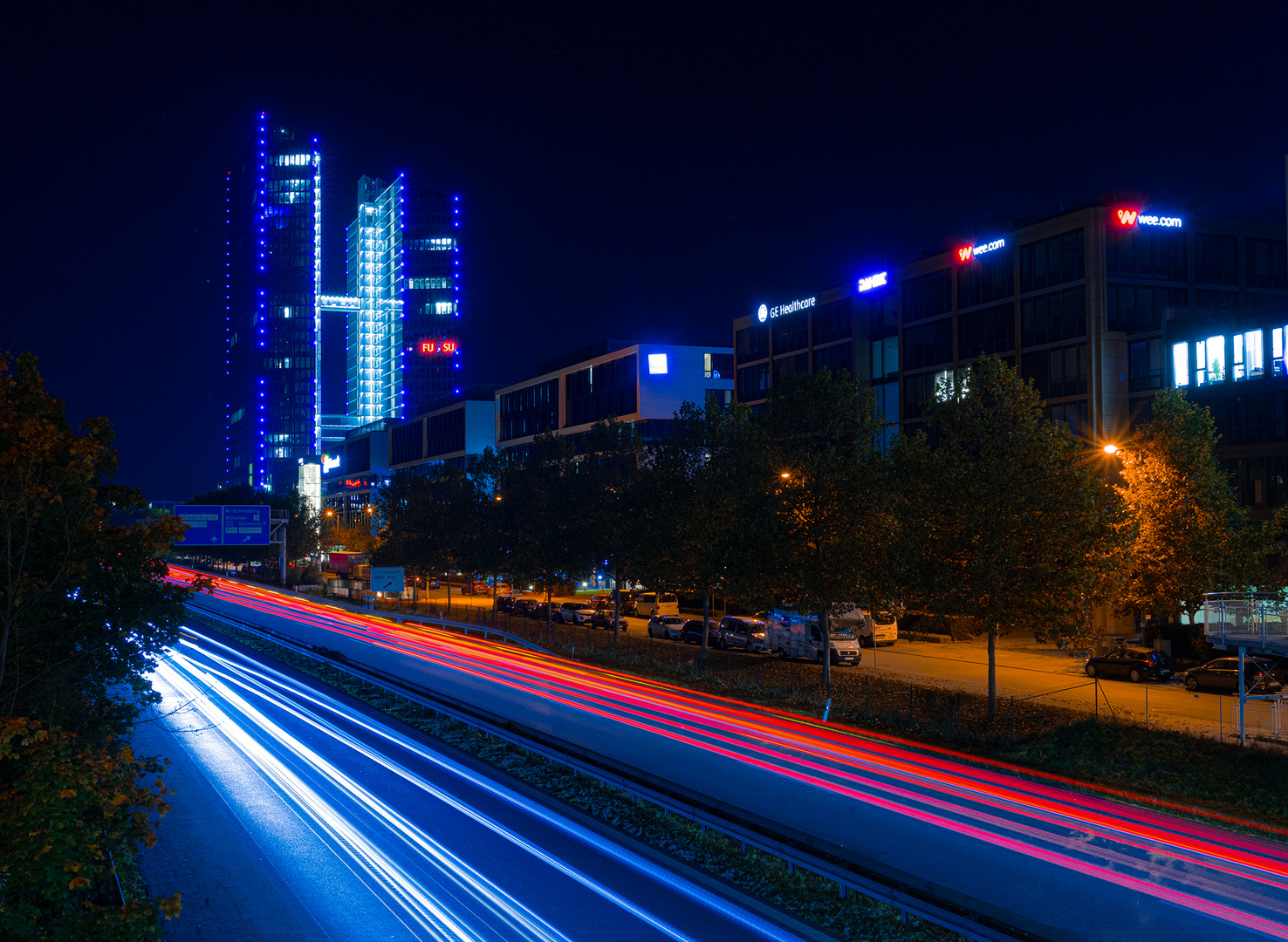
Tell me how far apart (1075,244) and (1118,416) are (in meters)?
10.4

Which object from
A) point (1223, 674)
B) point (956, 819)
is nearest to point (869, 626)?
point (1223, 674)

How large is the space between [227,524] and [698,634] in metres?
39.1

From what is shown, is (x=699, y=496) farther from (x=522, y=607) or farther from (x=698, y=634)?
(x=522, y=607)

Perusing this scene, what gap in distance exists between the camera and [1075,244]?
58.1 meters

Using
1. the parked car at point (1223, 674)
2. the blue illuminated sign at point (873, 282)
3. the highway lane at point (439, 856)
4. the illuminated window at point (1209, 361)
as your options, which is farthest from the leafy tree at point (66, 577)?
the blue illuminated sign at point (873, 282)

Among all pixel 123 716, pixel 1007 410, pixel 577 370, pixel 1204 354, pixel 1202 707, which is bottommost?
pixel 1202 707

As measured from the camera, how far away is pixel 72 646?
1440 centimetres

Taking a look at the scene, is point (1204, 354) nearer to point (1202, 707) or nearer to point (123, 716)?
point (1202, 707)

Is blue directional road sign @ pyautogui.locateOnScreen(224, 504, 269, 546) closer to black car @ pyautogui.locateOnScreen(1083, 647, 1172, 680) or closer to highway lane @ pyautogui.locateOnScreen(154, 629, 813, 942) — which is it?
highway lane @ pyautogui.locateOnScreen(154, 629, 813, 942)

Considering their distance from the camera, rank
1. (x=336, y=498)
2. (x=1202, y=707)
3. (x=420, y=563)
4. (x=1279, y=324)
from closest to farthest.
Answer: (x=1202, y=707)
(x=1279, y=324)
(x=420, y=563)
(x=336, y=498)

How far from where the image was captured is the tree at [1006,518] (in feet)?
85.8

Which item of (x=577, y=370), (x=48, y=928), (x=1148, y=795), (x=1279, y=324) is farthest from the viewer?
(x=577, y=370)

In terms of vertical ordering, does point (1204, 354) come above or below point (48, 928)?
above

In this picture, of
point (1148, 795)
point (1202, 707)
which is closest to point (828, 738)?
point (1148, 795)
